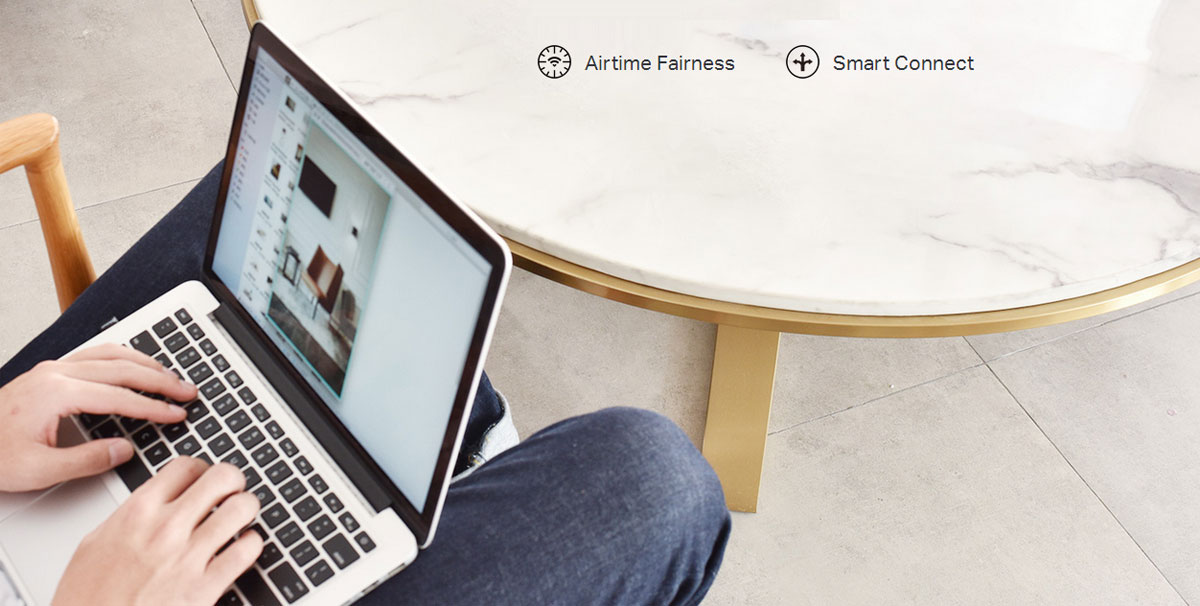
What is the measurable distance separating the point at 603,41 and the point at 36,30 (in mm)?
1508

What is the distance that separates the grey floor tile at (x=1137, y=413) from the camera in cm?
137

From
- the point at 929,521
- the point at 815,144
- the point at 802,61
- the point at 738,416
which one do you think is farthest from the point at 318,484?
the point at 929,521

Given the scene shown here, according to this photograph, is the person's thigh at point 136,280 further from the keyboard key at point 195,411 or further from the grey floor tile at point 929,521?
the grey floor tile at point 929,521

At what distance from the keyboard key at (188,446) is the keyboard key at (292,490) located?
86 millimetres

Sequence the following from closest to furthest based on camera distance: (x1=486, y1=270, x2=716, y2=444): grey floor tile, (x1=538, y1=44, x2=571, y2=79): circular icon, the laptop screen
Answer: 1. the laptop screen
2. (x1=538, y1=44, x2=571, y2=79): circular icon
3. (x1=486, y1=270, x2=716, y2=444): grey floor tile

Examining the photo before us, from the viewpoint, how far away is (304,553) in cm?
67

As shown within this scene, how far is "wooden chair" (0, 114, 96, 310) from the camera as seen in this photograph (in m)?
0.82

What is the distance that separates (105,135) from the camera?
69.9 inches

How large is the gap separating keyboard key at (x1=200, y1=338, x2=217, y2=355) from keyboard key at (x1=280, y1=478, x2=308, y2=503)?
5.8 inches

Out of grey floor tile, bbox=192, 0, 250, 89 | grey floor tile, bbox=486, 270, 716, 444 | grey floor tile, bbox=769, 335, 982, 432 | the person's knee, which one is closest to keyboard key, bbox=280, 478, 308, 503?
Result: the person's knee

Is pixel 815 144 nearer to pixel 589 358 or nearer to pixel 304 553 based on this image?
pixel 304 553

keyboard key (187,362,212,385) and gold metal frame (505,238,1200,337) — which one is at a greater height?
gold metal frame (505,238,1200,337)

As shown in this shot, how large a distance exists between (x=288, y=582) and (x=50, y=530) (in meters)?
0.19

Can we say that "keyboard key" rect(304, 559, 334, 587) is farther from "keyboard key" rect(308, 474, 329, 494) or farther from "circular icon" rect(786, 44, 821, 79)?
"circular icon" rect(786, 44, 821, 79)
